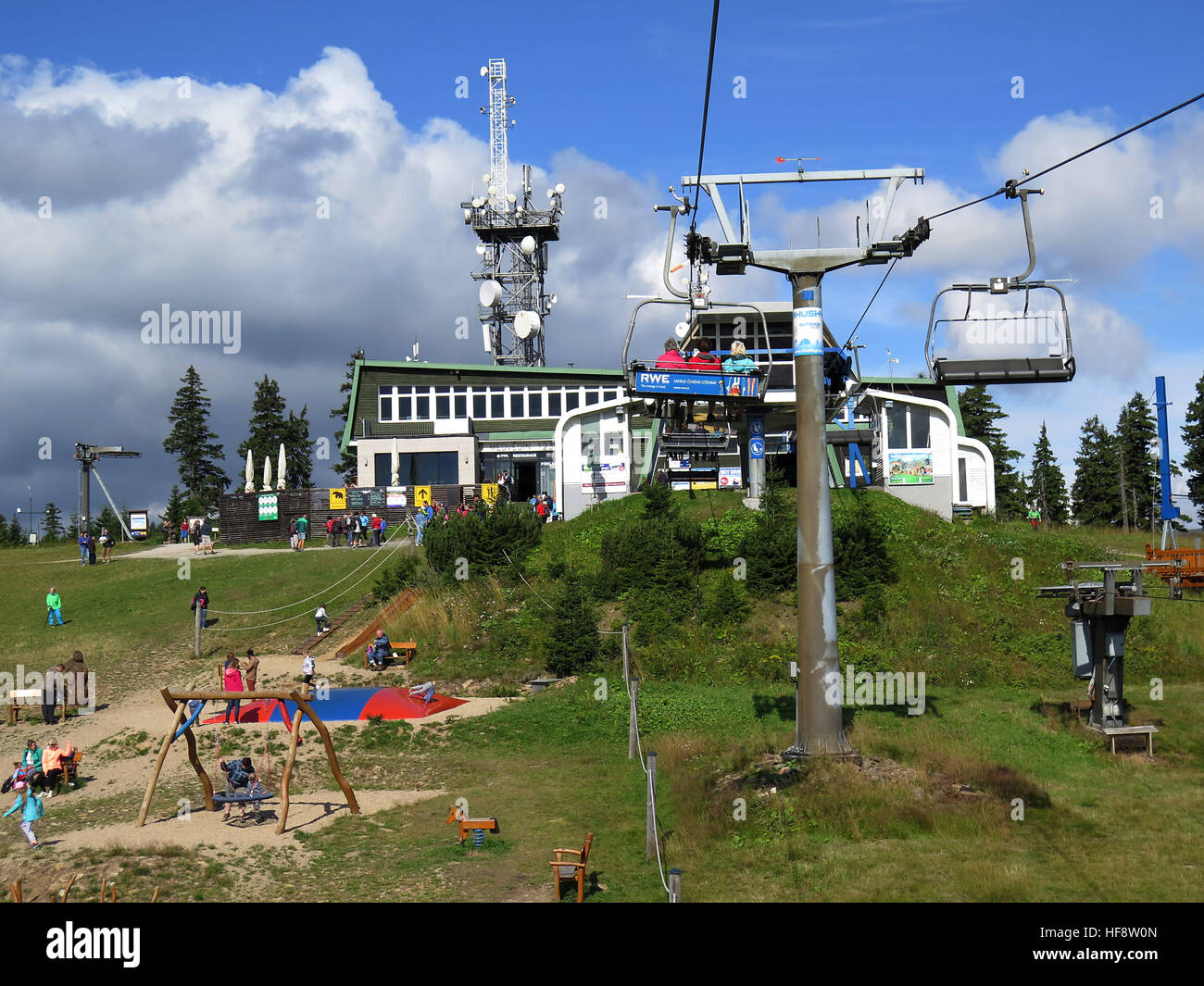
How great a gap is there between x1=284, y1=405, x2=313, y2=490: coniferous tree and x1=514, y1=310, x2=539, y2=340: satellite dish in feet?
98.4

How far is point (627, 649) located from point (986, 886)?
17359mm

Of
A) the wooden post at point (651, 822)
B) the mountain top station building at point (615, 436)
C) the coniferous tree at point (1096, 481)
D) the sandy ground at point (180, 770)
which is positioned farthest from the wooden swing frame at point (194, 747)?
A: the coniferous tree at point (1096, 481)

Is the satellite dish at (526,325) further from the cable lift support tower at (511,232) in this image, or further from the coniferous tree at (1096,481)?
the coniferous tree at (1096,481)

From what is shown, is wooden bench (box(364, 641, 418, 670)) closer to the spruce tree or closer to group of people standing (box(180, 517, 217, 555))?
group of people standing (box(180, 517, 217, 555))

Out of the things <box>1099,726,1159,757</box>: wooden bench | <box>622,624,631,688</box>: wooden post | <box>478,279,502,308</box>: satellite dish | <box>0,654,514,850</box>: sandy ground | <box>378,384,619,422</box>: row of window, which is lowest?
<box>0,654,514,850</box>: sandy ground

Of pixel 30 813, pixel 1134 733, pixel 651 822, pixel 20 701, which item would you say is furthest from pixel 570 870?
pixel 20 701

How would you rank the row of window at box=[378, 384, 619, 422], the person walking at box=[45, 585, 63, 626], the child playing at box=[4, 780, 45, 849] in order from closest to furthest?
the child playing at box=[4, 780, 45, 849] → the person walking at box=[45, 585, 63, 626] → the row of window at box=[378, 384, 619, 422]

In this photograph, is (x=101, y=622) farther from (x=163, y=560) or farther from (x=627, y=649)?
(x=627, y=649)

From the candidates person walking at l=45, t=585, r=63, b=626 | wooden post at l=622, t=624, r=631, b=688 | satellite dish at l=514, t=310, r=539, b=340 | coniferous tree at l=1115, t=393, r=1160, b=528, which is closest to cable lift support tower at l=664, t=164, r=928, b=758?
wooden post at l=622, t=624, r=631, b=688

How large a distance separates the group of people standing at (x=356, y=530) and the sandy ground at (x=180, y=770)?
1565cm

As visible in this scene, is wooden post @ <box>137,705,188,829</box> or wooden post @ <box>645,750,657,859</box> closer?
wooden post @ <box>645,750,657,859</box>

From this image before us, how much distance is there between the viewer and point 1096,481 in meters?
80.8

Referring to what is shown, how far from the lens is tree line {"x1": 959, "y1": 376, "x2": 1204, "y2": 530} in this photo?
7438cm

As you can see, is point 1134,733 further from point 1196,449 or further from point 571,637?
point 1196,449
